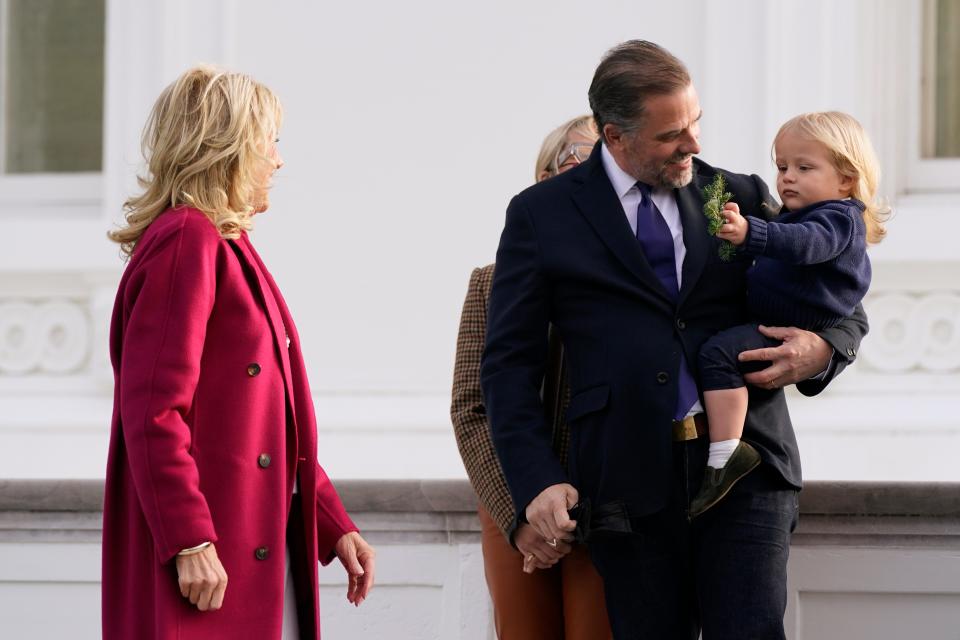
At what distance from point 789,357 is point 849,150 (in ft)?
1.39

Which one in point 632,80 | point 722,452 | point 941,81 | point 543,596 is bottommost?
point 543,596

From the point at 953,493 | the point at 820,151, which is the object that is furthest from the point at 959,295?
the point at 820,151

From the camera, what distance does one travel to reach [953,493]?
118 inches

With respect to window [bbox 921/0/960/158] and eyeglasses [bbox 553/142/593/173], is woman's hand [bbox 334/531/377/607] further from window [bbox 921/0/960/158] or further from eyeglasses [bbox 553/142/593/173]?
window [bbox 921/0/960/158]

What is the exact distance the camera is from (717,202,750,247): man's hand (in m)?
2.43

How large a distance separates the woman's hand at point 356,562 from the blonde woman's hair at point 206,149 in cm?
64

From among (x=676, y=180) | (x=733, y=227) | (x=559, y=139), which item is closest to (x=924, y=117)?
(x=559, y=139)

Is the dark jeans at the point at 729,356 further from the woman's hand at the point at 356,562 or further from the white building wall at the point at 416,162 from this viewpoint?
the white building wall at the point at 416,162

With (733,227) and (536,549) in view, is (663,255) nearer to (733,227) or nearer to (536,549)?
(733,227)

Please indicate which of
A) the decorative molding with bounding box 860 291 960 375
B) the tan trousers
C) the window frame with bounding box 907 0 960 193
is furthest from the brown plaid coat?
the window frame with bounding box 907 0 960 193

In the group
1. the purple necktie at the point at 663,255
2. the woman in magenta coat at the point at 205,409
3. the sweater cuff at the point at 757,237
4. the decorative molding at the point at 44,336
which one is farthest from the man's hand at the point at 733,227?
the decorative molding at the point at 44,336

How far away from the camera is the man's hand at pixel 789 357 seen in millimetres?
2504

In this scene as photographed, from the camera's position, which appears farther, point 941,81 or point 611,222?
point 941,81

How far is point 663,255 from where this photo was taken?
2.57 meters
